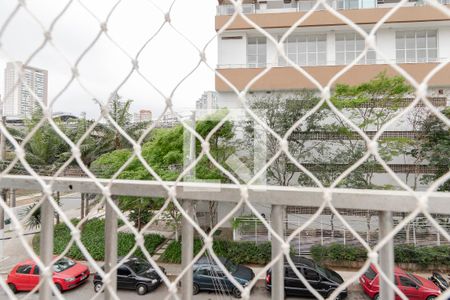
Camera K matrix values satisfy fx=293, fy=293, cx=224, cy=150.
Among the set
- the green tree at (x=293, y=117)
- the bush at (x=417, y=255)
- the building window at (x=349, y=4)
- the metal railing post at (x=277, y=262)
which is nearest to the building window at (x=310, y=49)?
the building window at (x=349, y=4)

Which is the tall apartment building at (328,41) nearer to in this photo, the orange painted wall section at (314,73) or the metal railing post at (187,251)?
the orange painted wall section at (314,73)

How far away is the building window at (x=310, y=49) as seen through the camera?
209 inches

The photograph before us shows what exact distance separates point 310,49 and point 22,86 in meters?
5.51

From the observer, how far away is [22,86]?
553 millimetres

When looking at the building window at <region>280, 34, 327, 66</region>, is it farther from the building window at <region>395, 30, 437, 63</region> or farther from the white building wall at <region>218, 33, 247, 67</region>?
the building window at <region>395, 30, 437, 63</region>

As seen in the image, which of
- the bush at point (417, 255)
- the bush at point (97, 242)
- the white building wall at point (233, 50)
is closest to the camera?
the bush at point (97, 242)

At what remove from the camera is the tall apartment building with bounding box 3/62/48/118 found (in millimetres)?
536

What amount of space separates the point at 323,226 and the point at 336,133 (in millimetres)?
1414

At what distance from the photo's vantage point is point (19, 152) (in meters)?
0.49

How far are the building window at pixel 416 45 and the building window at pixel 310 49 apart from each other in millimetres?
1327

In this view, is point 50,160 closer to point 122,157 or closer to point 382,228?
point 122,157

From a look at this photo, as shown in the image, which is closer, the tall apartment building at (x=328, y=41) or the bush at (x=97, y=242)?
the bush at (x=97, y=242)

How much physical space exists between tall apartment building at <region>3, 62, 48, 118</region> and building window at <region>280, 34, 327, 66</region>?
5.12 metres

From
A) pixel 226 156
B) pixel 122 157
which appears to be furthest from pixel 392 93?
pixel 122 157
